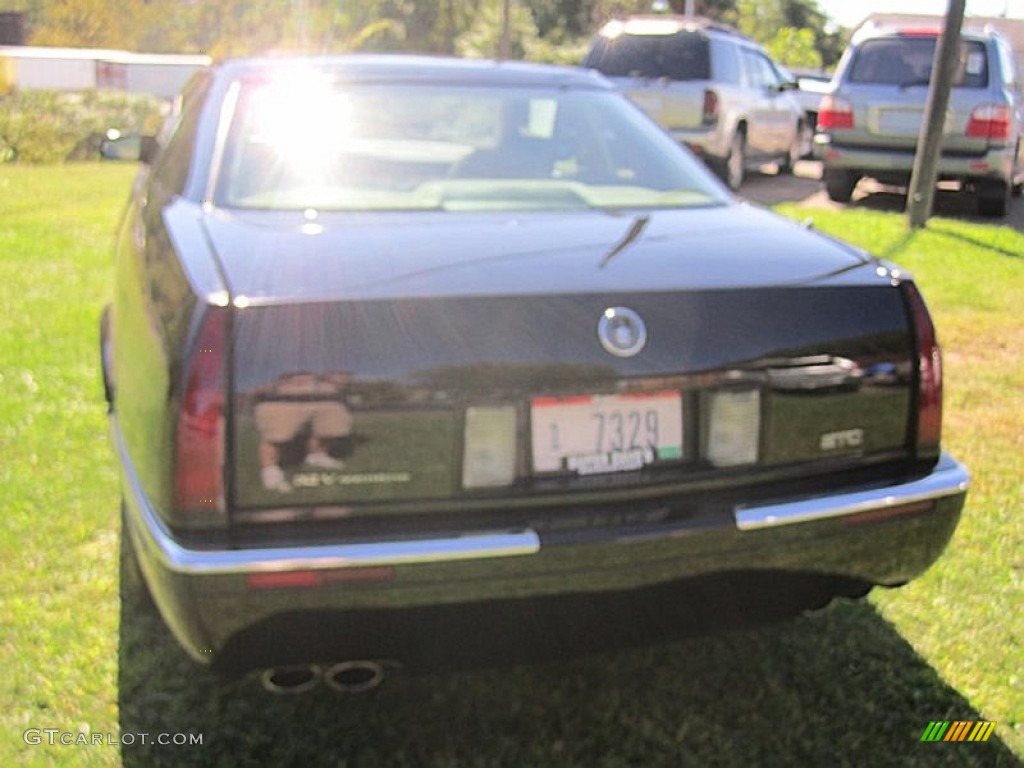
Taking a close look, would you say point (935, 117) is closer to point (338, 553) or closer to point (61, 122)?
point (338, 553)

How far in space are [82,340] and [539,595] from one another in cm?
436

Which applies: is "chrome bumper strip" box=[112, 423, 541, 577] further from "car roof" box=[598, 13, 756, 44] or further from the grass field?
"car roof" box=[598, 13, 756, 44]

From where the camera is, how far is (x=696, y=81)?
450 inches

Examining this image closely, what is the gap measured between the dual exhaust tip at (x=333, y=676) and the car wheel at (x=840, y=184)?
9.68 metres

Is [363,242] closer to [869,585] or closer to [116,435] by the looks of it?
[116,435]

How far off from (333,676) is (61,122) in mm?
16658

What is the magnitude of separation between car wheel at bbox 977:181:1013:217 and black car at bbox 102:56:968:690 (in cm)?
857

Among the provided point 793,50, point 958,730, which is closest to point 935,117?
point 958,730

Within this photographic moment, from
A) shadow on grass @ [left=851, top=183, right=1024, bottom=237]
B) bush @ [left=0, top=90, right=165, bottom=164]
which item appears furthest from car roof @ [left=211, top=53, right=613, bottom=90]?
bush @ [left=0, top=90, right=165, bottom=164]

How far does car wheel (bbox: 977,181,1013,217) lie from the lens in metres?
10.5

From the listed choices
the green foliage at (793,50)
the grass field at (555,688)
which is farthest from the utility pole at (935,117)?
the green foliage at (793,50)

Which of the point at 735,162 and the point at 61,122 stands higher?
the point at 735,162

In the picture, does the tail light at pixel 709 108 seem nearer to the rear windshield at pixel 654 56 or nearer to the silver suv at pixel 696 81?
the silver suv at pixel 696 81

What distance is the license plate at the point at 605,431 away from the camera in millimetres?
2232
